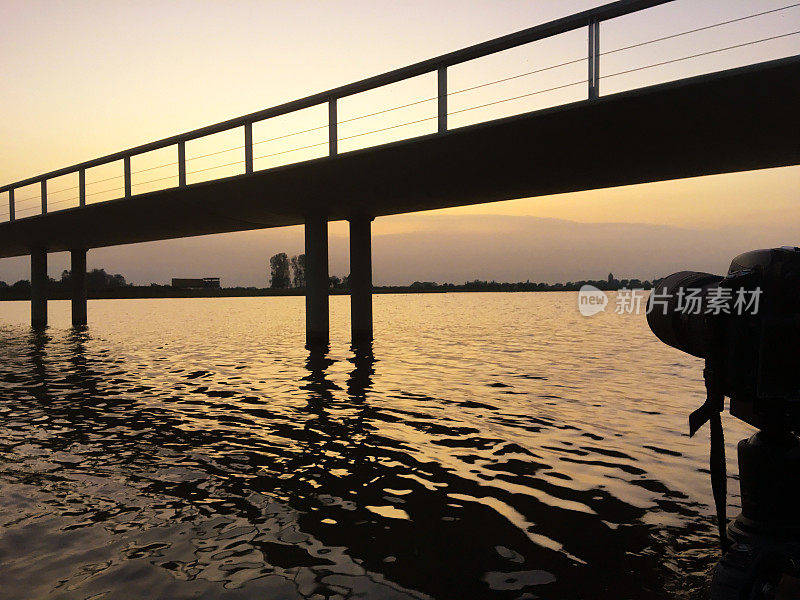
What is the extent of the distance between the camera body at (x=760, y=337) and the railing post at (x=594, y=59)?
9.11 metres

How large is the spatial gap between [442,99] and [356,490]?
9.91 m

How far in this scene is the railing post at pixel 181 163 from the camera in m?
19.6

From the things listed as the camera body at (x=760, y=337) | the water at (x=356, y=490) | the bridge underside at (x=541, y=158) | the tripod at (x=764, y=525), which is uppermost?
the bridge underside at (x=541, y=158)

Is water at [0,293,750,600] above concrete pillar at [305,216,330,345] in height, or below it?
below

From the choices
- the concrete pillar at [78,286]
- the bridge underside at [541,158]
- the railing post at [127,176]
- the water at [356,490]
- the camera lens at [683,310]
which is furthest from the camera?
the concrete pillar at [78,286]

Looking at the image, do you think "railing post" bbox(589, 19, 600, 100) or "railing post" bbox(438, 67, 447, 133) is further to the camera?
"railing post" bbox(438, 67, 447, 133)

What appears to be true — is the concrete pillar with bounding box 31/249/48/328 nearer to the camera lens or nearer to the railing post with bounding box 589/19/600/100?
the railing post with bounding box 589/19/600/100

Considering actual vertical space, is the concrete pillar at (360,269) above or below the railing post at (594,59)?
below

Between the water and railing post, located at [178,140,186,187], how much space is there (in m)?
9.42

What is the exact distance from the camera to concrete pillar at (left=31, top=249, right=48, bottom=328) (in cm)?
3503

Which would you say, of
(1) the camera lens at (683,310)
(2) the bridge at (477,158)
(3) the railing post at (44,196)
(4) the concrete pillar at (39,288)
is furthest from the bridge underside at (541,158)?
(4) the concrete pillar at (39,288)

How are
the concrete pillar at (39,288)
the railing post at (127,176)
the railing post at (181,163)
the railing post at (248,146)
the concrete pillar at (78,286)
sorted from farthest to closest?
the concrete pillar at (78,286)
the concrete pillar at (39,288)
the railing post at (127,176)
the railing post at (181,163)
the railing post at (248,146)

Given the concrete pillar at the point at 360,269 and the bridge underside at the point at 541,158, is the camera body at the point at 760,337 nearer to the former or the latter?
the bridge underside at the point at 541,158

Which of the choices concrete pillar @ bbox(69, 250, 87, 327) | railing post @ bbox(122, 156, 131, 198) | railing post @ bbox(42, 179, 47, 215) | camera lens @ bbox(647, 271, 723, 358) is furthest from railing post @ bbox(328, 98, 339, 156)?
concrete pillar @ bbox(69, 250, 87, 327)
